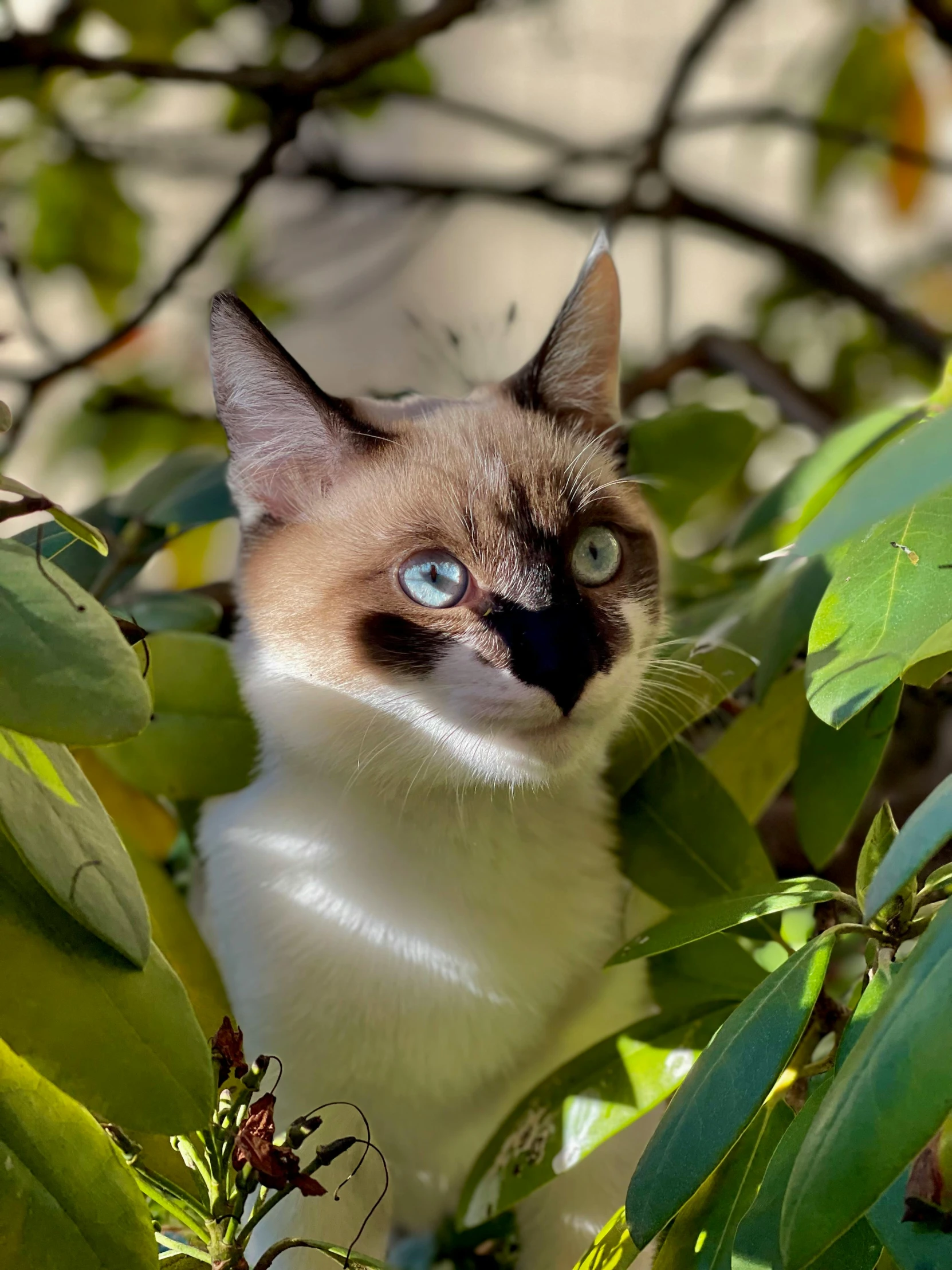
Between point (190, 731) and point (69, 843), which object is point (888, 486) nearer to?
point (69, 843)

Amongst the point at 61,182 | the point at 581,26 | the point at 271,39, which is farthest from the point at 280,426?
the point at 581,26

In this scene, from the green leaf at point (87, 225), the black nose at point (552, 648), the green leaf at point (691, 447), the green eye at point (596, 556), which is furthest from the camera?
the green leaf at point (87, 225)

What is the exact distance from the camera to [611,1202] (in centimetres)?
77

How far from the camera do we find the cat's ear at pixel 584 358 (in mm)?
837

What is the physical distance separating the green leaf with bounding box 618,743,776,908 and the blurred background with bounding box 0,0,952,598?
0.27 m

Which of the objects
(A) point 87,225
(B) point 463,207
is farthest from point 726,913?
(B) point 463,207

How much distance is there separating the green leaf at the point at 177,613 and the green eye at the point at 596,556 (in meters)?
0.29

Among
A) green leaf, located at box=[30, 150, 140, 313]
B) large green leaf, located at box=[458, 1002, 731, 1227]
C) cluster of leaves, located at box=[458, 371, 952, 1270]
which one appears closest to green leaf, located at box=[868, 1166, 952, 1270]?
cluster of leaves, located at box=[458, 371, 952, 1270]

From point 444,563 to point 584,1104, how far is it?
1.08 ft

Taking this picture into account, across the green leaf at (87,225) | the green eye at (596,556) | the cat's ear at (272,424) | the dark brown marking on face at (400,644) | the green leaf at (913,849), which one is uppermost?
the green leaf at (87,225)

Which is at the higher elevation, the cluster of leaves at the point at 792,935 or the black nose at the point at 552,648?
the black nose at the point at 552,648

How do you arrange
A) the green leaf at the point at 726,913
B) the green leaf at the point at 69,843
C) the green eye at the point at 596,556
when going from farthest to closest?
the green eye at the point at 596,556 < the green leaf at the point at 726,913 < the green leaf at the point at 69,843

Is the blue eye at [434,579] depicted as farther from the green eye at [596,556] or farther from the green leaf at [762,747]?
the green leaf at [762,747]

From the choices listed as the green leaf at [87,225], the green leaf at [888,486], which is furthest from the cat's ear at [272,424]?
the green leaf at [87,225]
